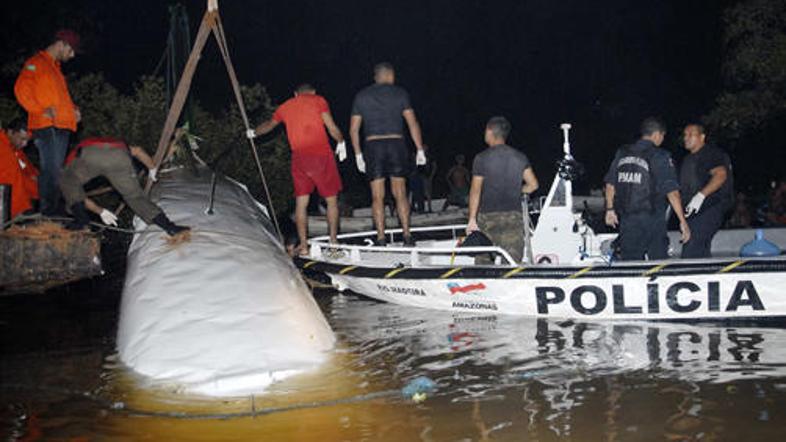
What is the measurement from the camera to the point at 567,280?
8.91m

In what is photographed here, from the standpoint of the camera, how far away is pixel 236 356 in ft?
22.8

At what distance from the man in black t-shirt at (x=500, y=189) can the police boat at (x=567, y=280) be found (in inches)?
7.9

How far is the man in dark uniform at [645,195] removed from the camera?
9.26 meters

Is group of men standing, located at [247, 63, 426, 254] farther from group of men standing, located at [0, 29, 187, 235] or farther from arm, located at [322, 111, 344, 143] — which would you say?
group of men standing, located at [0, 29, 187, 235]

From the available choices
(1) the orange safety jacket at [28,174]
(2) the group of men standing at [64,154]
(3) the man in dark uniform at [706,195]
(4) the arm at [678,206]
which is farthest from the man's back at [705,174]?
(1) the orange safety jacket at [28,174]

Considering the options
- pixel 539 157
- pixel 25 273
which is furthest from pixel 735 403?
pixel 539 157

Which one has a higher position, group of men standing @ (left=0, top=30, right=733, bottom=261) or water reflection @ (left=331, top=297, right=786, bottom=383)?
group of men standing @ (left=0, top=30, right=733, bottom=261)

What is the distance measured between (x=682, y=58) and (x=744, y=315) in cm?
2272

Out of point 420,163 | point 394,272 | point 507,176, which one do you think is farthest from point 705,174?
point 394,272

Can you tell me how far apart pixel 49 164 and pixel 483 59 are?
28.3m

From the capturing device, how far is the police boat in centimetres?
843

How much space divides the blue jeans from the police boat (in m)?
3.00

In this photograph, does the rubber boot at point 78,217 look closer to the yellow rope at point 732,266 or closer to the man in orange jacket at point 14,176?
the man in orange jacket at point 14,176

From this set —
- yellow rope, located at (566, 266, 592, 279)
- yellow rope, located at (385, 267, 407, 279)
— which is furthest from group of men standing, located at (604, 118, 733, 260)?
yellow rope, located at (385, 267, 407, 279)
